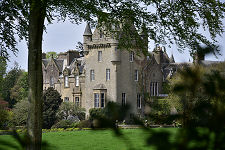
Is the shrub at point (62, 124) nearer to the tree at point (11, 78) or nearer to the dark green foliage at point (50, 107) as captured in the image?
the dark green foliage at point (50, 107)

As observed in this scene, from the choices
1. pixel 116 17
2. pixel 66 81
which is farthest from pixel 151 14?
pixel 66 81

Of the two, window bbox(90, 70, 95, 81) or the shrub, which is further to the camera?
window bbox(90, 70, 95, 81)

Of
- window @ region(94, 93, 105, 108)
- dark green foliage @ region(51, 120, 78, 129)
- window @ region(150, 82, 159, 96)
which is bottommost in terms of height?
dark green foliage @ region(51, 120, 78, 129)

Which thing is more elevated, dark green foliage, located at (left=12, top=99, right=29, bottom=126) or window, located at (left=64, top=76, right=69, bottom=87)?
window, located at (left=64, top=76, right=69, bottom=87)

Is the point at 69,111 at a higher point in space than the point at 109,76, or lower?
lower

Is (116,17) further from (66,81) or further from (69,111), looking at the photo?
(66,81)

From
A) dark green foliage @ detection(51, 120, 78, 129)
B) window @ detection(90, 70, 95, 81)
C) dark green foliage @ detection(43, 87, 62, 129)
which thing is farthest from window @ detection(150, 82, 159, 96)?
dark green foliage @ detection(51, 120, 78, 129)

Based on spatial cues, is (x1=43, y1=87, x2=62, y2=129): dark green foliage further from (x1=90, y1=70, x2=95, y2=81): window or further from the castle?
(x1=90, y1=70, x2=95, y2=81): window

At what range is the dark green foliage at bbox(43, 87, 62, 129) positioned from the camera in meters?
40.1

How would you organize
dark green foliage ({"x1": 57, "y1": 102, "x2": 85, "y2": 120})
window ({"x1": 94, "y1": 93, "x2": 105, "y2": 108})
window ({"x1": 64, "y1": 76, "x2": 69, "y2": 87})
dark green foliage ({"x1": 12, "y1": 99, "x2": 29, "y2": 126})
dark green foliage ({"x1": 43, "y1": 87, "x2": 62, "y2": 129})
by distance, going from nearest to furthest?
dark green foliage ({"x1": 12, "y1": 99, "x2": 29, "y2": 126}) < dark green foliage ({"x1": 43, "y1": 87, "x2": 62, "y2": 129}) < dark green foliage ({"x1": 57, "y1": 102, "x2": 85, "y2": 120}) < window ({"x1": 94, "y1": 93, "x2": 105, "y2": 108}) < window ({"x1": 64, "y1": 76, "x2": 69, "y2": 87})

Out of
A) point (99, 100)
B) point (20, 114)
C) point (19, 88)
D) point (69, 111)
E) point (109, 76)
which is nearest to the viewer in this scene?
point (20, 114)

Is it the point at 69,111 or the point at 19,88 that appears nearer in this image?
the point at 69,111

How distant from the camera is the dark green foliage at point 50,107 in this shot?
131ft

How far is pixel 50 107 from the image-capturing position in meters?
42.1
